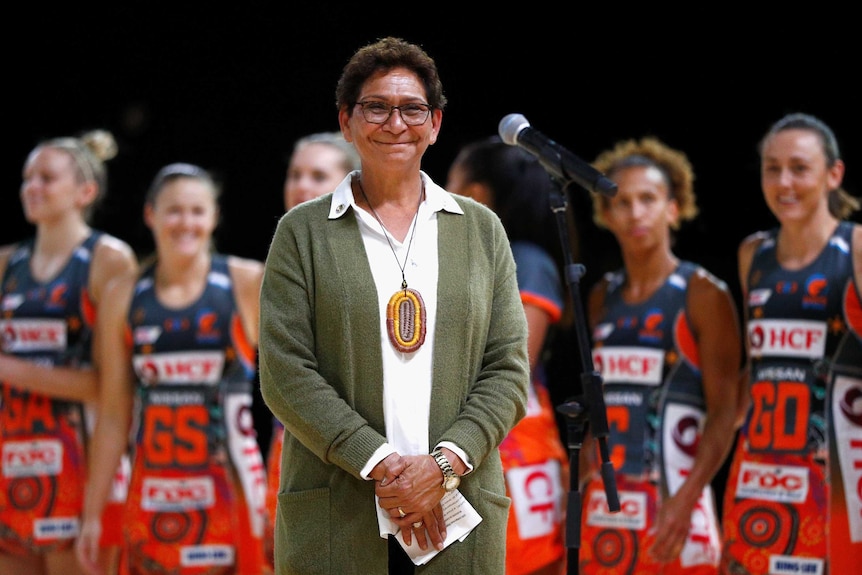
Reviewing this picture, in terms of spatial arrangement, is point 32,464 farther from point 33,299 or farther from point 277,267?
point 277,267

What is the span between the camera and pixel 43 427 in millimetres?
4059

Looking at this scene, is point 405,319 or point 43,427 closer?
point 405,319

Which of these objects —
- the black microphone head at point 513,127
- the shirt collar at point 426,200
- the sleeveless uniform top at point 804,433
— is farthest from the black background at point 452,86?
the shirt collar at point 426,200

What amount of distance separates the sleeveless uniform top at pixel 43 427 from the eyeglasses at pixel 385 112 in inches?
96.7

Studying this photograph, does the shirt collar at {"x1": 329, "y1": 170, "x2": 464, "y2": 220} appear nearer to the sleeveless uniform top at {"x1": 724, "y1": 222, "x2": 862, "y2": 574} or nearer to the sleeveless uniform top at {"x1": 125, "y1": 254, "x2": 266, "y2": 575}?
the sleeveless uniform top at {"x1": 724, "y1": 222, "x2": 862, "y2": 574}

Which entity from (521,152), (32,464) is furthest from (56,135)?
(521,152)

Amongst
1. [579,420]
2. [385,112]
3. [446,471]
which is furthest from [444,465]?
[385,112]

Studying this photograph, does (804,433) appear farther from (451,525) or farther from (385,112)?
(385,112)

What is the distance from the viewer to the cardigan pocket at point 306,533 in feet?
6.28

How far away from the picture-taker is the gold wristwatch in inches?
74.8

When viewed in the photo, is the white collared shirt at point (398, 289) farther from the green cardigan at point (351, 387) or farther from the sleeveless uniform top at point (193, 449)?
the sleeveless uniform top at point (193, 449)

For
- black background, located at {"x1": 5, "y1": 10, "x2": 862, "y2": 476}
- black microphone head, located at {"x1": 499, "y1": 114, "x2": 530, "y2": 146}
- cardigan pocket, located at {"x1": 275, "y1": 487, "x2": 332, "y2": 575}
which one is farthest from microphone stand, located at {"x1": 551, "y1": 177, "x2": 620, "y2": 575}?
black background, located at {"x1": 5, "y1": 10, "x2": 862, "y2": 476}

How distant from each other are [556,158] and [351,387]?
713 mm

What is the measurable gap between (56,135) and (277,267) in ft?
12.9
